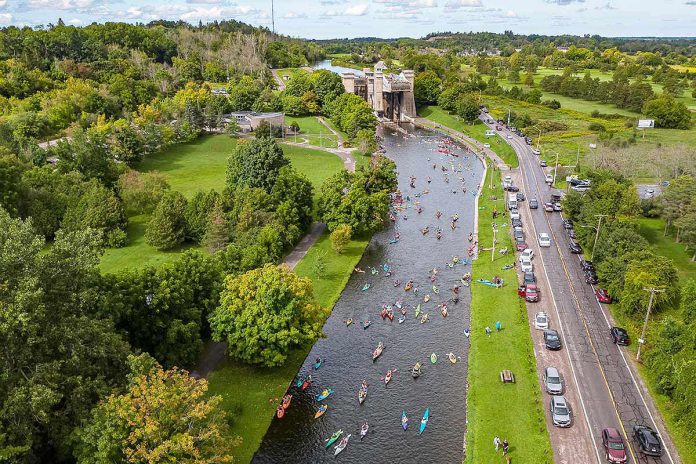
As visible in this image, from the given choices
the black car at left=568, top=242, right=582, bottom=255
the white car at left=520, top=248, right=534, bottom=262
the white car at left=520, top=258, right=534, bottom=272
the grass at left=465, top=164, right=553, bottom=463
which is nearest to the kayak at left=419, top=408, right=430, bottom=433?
the grass at left=465, top=164, right=553, bottom=463

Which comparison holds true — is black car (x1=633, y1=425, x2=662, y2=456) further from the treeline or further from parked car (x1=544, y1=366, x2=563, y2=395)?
parked car (x1=544, y1=366, x2=563, y2=395)

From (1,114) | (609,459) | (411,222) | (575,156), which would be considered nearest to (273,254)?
(411,222)

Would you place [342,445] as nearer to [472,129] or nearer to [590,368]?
[590,368]

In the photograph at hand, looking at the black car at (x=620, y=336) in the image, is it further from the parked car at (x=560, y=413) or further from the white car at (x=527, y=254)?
the white car at (x=527, y=254)

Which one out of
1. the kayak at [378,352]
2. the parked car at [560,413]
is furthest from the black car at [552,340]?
the kayak at [378,352]

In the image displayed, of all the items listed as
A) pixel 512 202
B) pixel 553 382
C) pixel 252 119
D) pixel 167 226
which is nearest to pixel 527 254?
pixel 512 202

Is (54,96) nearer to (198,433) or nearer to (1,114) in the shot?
(1,114)
